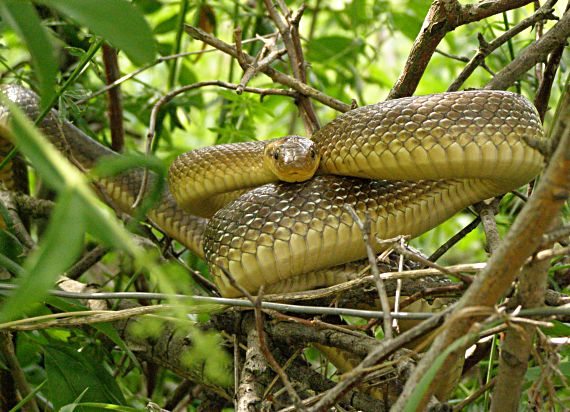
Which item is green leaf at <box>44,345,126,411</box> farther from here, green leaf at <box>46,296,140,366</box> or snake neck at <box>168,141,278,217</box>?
snake neck at <box>168,141,278,217</box>

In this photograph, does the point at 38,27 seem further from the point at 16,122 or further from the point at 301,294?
the point at 301,294

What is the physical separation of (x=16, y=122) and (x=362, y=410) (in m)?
1.51

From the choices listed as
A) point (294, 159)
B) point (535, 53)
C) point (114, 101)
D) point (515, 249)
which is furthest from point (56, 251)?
point (114, 101)

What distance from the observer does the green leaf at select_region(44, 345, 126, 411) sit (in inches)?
96.2

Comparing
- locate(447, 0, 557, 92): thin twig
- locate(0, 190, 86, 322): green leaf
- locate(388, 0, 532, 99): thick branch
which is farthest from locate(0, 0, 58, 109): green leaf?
locate(447, 0, 557, 92): thin twig

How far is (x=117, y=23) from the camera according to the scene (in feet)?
3.53

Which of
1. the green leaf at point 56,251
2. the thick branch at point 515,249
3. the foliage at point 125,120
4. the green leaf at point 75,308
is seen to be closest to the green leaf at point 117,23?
the foliage at point 125,120

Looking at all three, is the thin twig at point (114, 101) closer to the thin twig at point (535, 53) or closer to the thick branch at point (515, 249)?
the thin twig at point (535, 53)

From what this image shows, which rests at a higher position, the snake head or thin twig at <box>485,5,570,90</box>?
thin twig at <box>485,5,570,90</box>

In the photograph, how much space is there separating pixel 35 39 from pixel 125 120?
328 centimetres

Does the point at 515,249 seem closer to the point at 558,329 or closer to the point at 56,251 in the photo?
the point at 56,251

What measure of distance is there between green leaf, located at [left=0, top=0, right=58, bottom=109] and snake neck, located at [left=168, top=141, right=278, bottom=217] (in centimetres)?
225

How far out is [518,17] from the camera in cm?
449

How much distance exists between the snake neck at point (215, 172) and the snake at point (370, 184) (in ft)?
0.97
